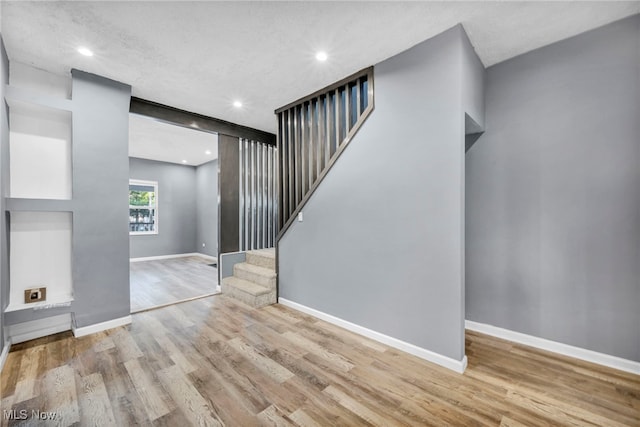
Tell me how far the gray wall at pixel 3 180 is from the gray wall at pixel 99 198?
18.4 inches

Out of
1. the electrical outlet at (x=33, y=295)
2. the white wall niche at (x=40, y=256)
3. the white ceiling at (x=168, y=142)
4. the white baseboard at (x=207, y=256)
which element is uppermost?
the white ceiling at (x=168, y=142)

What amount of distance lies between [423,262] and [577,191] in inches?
59.0

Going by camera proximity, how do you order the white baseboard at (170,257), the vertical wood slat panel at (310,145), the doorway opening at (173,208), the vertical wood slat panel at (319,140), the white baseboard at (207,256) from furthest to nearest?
the white baseboard at (207,256) → the white baseboard at (170,257) → the doorway opening at (173,208) → the vertical wood slat panel at (310,145) → the vertical wood slat panel at (319,140)

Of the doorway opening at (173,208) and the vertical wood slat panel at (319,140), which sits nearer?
the vertical wood slat panel at (319,140)

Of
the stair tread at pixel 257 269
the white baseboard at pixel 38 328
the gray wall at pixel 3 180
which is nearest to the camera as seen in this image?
the gray wall at pixel 3 180

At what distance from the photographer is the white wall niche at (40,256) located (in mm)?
2592

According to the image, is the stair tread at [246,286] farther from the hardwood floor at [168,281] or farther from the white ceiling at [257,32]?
the white ceiling at [257,32]

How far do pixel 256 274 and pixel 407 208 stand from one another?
2.55 m

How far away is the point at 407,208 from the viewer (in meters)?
2.40

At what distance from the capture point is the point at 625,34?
2.09 metres

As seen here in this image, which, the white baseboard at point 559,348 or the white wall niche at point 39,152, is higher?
the white wall niche at point 39,152

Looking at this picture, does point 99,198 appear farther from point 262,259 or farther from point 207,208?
point 207,208

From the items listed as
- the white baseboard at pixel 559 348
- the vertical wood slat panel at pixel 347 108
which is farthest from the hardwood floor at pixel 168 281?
the white baseboard at pixel 559 348

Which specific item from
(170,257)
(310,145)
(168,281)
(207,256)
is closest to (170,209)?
(170,257)
